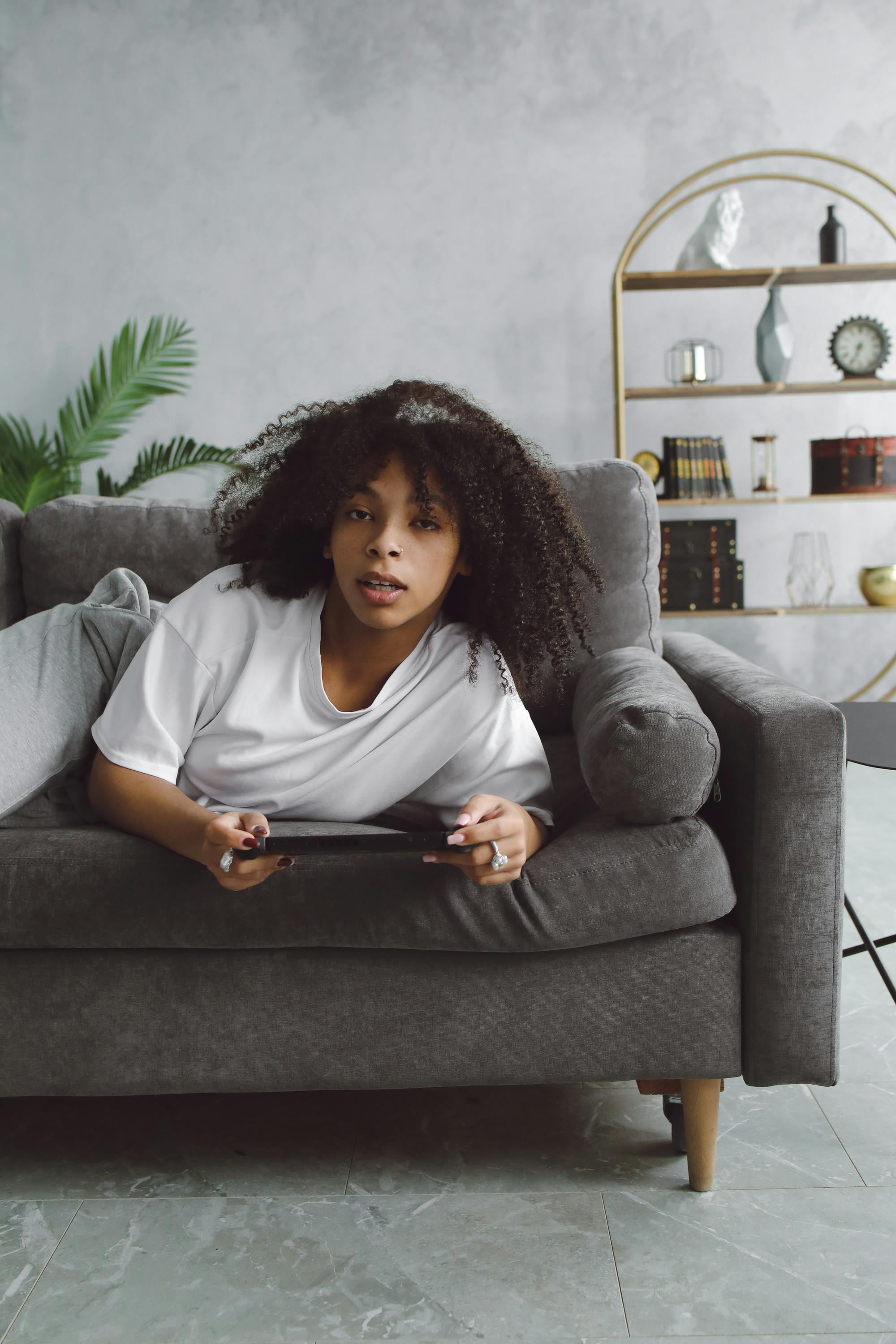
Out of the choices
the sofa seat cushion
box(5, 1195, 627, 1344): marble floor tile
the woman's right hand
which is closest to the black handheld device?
the woman's right hand

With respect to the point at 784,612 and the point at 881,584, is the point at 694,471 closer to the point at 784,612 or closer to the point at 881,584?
the point at 784,612

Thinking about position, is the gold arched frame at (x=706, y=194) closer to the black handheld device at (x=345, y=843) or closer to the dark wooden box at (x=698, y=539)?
the dark wooden box at (x=698, y=539)

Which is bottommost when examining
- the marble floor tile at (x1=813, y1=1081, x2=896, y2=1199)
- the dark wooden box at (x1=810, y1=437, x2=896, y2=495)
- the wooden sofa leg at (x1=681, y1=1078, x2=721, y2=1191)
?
the marble floor tile at (x1=813, y1=1081, x2=896, y2=1199)

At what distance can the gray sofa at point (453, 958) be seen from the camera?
3.78ft

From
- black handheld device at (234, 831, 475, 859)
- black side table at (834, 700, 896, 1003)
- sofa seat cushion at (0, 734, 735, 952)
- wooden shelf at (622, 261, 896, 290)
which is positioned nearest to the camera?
black handheld device at (234, 831, 475, 859)

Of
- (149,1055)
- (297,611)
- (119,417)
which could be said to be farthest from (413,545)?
(119,417)

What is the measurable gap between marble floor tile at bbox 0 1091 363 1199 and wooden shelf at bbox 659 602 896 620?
220 cm

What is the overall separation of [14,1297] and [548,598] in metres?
0.94

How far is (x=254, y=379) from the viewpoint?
12.3 feet

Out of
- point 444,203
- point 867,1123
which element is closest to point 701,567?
point 444,203

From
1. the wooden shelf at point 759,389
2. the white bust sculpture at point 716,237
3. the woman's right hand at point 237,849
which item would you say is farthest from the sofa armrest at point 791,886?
the white bust sculpture at point 716,237

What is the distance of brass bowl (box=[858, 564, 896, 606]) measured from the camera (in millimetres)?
3428

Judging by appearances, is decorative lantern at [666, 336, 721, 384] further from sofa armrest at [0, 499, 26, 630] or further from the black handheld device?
the black handheld device

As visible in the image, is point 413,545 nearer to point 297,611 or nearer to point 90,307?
point 297,611
